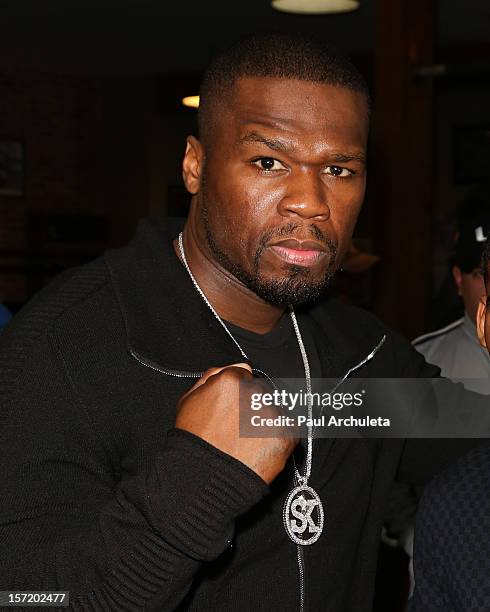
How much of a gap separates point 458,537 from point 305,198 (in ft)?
1.45

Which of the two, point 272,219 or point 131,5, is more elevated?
point 131,5

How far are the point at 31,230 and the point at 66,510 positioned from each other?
812 cm

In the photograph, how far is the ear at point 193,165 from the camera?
1.34 meters

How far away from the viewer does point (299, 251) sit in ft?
3.97

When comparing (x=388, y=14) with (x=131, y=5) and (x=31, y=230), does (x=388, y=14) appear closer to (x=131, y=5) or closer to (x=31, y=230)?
(x=131, y=5)

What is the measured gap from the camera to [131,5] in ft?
18.8

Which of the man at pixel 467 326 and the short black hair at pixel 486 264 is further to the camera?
the man at pixel 467 326

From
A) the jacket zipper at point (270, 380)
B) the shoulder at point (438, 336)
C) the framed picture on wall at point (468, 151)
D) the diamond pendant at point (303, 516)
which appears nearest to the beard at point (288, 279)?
the jacket zipper at point (270, 380)

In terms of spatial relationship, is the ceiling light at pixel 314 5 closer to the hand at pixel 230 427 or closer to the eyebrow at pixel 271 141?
the eyebrow at pixel 271 141

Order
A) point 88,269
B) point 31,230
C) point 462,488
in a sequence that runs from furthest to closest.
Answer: point 31,230 → point 88,269 → point 462,488

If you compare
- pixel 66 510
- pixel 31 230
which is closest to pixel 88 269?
pixel 66 510

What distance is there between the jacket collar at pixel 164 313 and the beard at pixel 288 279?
77 millimetres

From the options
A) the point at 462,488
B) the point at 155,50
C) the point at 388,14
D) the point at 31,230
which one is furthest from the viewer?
the point at 31,230

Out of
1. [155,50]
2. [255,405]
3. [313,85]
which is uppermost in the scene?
[155,50]
